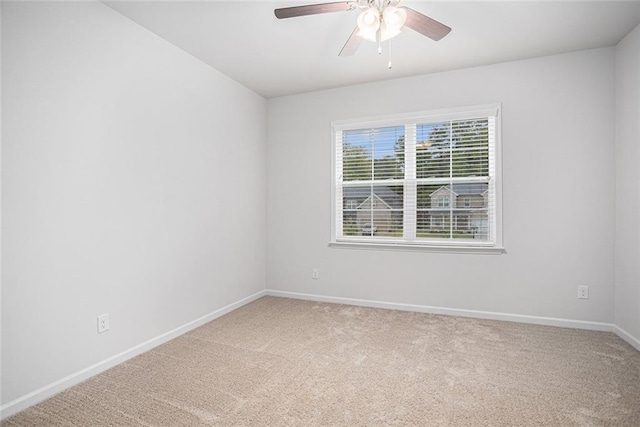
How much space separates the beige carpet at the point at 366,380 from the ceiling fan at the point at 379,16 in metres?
2.14

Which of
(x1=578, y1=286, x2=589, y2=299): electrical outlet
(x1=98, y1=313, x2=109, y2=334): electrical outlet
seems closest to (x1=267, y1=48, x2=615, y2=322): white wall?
(x1=578, y1=286, x2=589, y2=299): electrical outlet

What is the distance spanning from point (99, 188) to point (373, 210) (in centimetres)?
277

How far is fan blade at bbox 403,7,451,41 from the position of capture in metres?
2.05

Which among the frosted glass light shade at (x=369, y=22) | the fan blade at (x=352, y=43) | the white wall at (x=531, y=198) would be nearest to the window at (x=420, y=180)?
the white wall at (x=531, y=198)

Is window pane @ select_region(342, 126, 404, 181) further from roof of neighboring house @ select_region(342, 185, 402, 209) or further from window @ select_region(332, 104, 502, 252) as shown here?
roof of neighboring house @ select_region(342, 185, 402, 209)

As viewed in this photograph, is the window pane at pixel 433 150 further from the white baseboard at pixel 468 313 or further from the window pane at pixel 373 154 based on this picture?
the white baseboard at pixel 468 313

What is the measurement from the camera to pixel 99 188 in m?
2.41

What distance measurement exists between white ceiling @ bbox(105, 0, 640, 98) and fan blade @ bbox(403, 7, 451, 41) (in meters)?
0.37

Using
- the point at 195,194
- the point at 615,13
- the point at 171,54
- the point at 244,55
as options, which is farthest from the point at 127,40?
the point at 615,13

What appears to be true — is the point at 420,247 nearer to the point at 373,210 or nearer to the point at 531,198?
the point at 373,210

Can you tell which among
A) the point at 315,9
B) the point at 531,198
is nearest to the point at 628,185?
the point at 531,198

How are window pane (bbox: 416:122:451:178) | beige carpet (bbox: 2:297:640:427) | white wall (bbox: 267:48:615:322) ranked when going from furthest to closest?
window pane (bbox: 416:122:451:178) → white wall (bbox: 267:48:615:322) → beige carpet (bbox: 2:297:640:427)

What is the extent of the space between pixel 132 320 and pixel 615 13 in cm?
440

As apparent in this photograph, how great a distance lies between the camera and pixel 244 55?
3264mm
